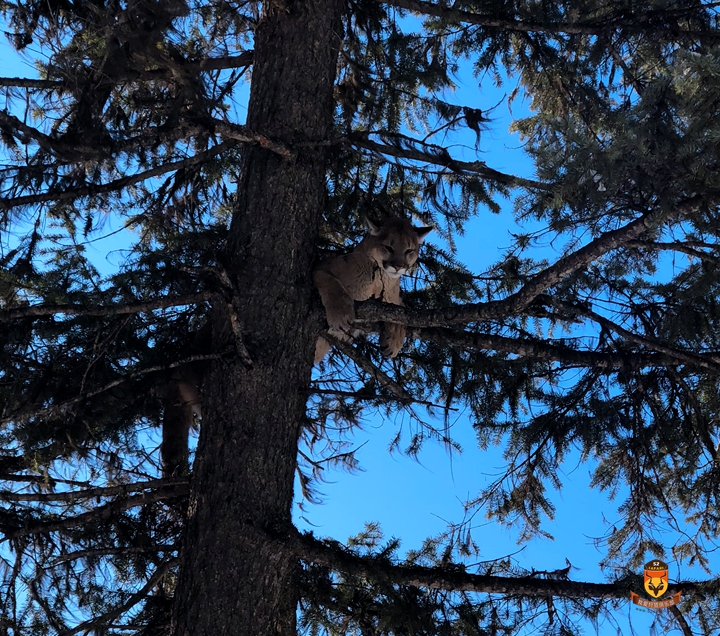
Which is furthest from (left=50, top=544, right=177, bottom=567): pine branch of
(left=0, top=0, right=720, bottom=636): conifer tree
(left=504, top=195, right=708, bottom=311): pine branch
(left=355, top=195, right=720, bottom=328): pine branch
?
Answer: (left=504, top=195, right=708, bottom=311): pine branch

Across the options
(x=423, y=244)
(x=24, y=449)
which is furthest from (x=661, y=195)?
(x=24, y=449)

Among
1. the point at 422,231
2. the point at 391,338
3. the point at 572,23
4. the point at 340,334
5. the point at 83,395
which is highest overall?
the point at 572,23

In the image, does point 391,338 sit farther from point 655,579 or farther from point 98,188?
point 655,579

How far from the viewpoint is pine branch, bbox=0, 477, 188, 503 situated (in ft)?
15.4

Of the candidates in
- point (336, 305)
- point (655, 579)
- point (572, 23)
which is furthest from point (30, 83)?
point (655, 579)

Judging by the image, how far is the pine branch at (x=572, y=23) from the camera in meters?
4.95

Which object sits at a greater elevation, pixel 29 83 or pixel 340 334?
pixel 29 83

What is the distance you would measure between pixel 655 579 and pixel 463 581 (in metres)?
1.33

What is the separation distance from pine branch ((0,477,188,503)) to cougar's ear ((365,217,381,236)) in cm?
249

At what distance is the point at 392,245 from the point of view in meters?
6.05

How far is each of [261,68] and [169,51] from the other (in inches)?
63.1

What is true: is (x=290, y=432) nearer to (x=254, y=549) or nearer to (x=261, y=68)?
(x=254, y=549)

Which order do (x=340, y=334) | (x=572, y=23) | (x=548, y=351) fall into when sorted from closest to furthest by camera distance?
(x=548, y=351), (x=340, y=334), (x=572, y=23)

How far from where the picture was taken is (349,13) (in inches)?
245
